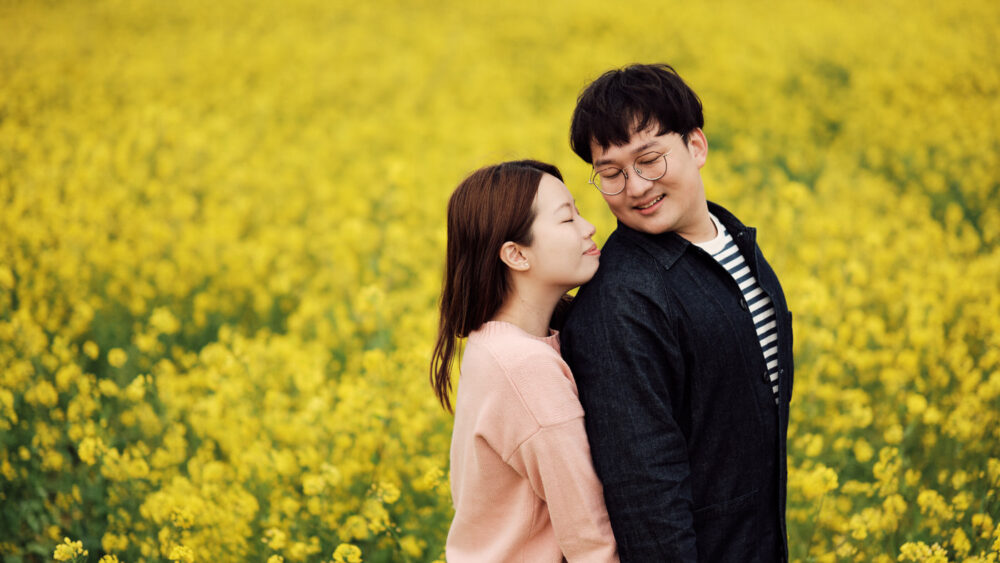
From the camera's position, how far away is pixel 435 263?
504 centimetres

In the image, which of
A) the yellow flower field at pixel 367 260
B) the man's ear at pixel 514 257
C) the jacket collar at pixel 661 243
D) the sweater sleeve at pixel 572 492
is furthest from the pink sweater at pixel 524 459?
the yellow flower field at pixel 367 260

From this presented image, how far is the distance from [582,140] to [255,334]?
3.43 metres

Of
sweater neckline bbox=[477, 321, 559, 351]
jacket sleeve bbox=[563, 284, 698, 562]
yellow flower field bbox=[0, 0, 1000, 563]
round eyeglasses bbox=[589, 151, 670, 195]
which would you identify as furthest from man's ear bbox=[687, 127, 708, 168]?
yellow flower field bbox=[0, 0, 1000, 563]

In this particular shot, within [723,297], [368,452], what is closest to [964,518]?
[723,297]

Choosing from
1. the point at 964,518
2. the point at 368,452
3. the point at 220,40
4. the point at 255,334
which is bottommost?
the point at 964,518

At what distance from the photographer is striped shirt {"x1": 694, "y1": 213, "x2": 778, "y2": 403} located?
177 centimetres

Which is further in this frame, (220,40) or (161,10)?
(161,10)

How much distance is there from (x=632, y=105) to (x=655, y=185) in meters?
0.19

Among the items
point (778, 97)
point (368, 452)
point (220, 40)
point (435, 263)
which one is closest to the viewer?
point (368, 452)

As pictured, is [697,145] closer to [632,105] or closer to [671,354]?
[632,105]

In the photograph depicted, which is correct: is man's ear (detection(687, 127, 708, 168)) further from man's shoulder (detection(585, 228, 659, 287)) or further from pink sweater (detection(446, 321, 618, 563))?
pink sweater (detection(446, 321, 618, 563))

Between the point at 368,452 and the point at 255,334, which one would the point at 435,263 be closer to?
the point at 255,334

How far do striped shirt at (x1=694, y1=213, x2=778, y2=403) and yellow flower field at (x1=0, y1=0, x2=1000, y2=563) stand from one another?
74cm

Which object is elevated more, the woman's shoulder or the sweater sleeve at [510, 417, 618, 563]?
the woman's shoulder
